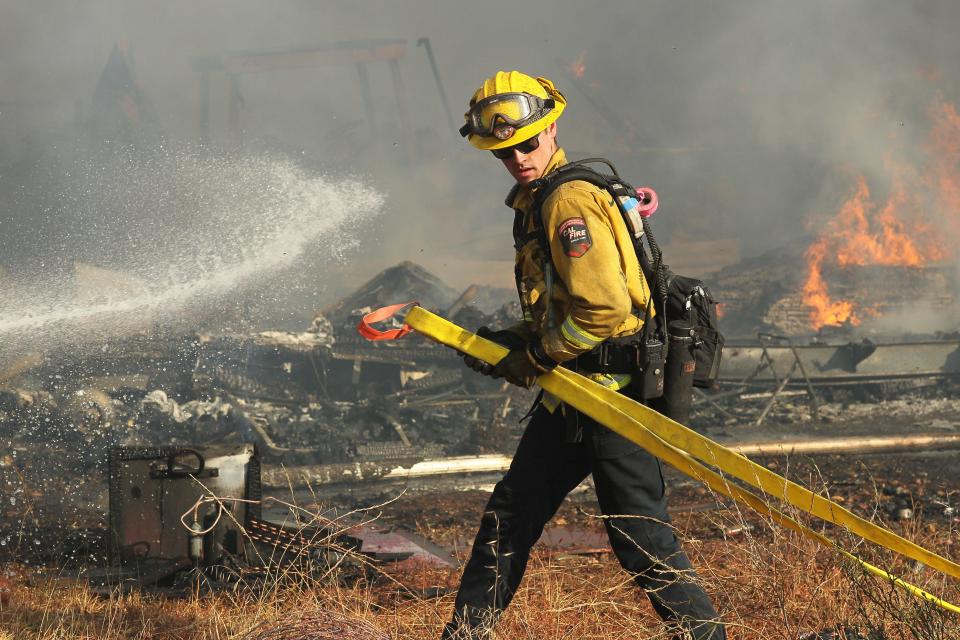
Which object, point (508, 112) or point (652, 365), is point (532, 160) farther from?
point (652, 365)

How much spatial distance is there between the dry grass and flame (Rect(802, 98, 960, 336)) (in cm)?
1588

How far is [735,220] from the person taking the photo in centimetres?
2500

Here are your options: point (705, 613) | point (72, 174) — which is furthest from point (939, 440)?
point (72, 174)

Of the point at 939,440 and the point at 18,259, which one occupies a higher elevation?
the point at 18,259

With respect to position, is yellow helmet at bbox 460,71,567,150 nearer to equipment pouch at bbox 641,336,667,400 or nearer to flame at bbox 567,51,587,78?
equipment pouch at bbox 641,336,667,400

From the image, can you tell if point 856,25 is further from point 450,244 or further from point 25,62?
point 25,62

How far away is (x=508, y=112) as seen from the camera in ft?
9.55

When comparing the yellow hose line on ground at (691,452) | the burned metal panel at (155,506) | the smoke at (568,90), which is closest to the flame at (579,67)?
the smoke at (568,90)

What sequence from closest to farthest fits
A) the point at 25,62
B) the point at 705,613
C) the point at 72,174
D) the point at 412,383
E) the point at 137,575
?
the point at 705,613 < the point at 137,575 < the point at 412,383 < the point at 72,174 < the point at 25,62

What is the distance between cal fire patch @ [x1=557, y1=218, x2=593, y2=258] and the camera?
105 inches

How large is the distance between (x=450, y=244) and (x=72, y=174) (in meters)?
8.42

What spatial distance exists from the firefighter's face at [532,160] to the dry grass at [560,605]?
123cm

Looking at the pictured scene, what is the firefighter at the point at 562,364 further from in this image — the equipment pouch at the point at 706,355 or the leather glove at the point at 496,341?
the equipment pouch at the point at 706,355

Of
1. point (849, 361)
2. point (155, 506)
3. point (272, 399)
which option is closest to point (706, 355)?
point (155, 506)
